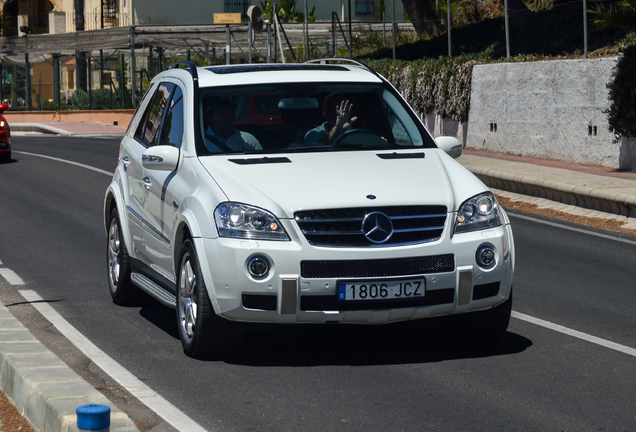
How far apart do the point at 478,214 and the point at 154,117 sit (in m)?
2.89

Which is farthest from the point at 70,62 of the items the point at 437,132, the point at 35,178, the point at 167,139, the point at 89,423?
the point at 89,423

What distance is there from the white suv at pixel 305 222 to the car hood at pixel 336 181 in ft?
0.04

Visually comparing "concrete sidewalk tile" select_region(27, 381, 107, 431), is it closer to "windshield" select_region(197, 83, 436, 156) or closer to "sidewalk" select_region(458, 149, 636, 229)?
"windshield" select_region(197, 83, 436, 156)

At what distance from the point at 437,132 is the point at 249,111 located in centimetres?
1982

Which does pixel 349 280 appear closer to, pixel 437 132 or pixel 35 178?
pixel 35 178

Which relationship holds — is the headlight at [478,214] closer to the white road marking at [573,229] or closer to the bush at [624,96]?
the white road marking at [573,229]

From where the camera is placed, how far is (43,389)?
16.2ft

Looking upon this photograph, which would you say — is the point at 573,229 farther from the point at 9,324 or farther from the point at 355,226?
the point at 9,324

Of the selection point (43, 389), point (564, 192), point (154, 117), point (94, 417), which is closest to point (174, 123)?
point (154, 117)

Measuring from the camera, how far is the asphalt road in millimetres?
5180

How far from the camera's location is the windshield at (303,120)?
7.00 m

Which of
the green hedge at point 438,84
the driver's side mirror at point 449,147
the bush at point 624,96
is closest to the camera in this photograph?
the driver's side mirror at point 449,147

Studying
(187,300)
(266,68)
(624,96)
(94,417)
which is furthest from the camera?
(624,96)

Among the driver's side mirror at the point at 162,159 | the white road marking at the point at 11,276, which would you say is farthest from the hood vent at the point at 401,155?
the white road marking at the point at 11,276
